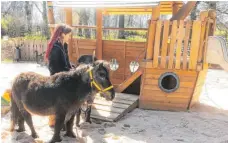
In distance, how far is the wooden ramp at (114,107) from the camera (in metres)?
5.71

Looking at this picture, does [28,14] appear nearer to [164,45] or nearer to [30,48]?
[30,48]

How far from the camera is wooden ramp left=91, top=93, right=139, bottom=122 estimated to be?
18.7 feet

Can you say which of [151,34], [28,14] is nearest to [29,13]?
[28,14]

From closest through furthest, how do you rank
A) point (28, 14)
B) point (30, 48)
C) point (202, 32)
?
point (202, 32)
point (30, 48)
point (28, 14)

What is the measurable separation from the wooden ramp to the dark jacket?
1625mm

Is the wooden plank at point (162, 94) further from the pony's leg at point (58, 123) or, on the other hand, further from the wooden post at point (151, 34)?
the pony's leg at point (58, 123)

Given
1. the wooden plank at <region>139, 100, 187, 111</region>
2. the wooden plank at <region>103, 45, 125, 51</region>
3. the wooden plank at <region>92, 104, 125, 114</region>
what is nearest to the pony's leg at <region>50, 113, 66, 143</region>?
the wooden plank at <region>92, 104, 125, 114</region>

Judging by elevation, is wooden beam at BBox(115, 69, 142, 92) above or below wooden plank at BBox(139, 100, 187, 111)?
above

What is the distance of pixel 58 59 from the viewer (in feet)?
14.8

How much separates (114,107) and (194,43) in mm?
2390

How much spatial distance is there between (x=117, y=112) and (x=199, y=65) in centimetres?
219

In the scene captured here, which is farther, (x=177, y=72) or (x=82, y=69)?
(x=177, y=72)

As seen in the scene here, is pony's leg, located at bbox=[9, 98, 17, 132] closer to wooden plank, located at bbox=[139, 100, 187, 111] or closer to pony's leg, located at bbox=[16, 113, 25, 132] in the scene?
pony's leg, located at bbox=[16, 113, 25, 132]

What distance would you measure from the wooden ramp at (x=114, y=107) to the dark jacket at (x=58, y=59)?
162 cm
